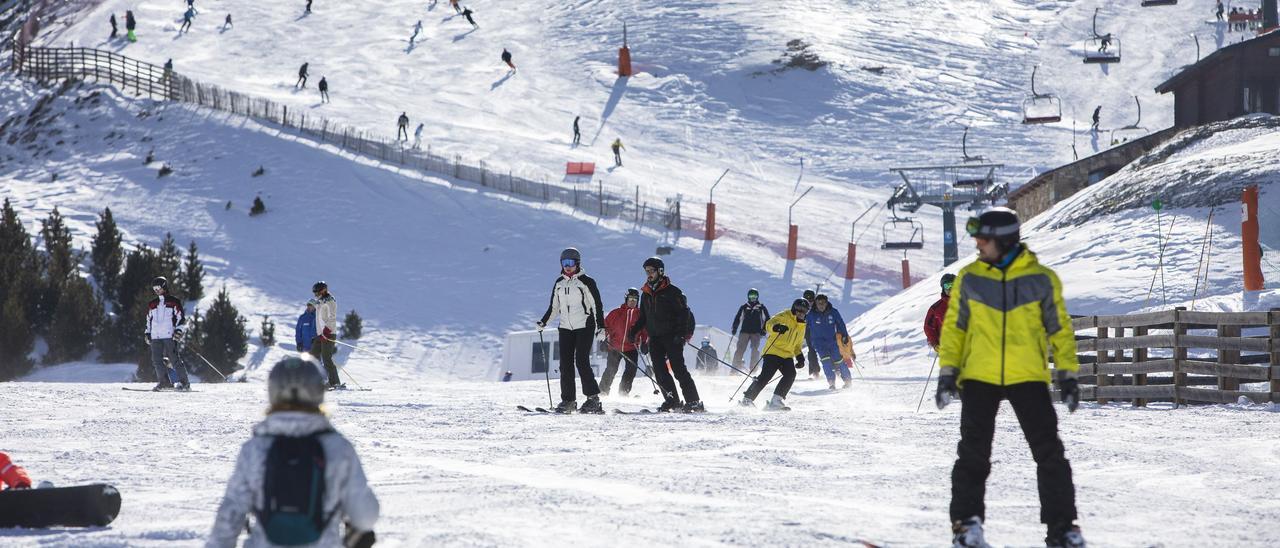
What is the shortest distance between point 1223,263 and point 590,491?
59.3ft

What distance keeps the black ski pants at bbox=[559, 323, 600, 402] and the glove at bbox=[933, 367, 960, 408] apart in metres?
6.86

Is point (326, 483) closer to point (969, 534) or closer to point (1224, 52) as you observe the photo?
point (969, 534)

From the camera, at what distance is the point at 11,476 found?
6559mm

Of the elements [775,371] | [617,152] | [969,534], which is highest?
[617,152]

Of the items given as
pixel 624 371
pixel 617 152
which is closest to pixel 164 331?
pixel 624 371

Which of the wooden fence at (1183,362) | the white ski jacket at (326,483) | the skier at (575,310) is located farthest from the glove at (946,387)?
the wooden fence at (1183,362)

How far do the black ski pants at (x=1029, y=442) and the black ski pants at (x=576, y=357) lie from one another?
6884 millimetres

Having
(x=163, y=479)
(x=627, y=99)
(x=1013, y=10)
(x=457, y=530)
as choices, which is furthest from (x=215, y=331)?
(x=1013, y=10)

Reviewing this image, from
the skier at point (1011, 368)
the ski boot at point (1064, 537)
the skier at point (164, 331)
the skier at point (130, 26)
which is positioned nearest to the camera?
the ski boot at point (1064, 537)

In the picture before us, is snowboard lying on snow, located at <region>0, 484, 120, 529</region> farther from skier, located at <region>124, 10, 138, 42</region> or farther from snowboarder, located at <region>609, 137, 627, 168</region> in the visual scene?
skier, located at <region>124, 10, 138, 42</region>

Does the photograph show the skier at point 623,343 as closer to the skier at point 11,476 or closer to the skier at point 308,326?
the skier at point 308,326

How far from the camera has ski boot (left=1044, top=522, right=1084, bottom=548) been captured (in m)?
5.89

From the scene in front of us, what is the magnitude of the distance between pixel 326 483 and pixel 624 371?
13802 millimetres

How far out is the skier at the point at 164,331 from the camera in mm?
17688
